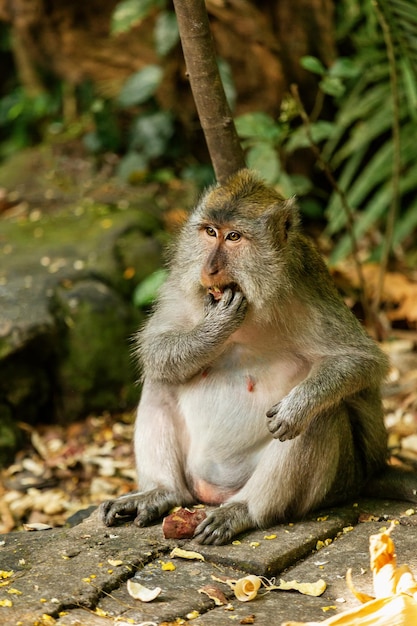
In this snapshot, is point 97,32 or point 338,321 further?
point 97,32

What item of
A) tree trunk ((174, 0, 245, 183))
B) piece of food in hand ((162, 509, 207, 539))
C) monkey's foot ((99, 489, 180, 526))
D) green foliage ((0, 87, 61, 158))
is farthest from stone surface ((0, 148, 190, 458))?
piece of food in hand ((162, 509, 207, 539))

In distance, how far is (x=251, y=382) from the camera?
506 centimetres

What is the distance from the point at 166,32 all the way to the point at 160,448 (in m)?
5.59

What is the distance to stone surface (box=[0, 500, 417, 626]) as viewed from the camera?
12.5ft

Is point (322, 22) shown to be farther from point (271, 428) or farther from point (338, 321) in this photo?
point (271, 428)

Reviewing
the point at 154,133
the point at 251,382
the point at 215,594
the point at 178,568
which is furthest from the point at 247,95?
the point at 215,594


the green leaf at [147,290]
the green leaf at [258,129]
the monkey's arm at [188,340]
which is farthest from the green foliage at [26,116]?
the monkey's arm at [188,340]

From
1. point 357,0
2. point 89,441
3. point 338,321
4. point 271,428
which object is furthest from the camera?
point 357,0

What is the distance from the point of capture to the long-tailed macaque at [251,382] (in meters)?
4.71

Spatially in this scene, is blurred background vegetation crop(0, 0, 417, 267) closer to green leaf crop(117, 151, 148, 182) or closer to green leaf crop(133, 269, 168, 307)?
green leaf crop(117, 151, 148, 182)

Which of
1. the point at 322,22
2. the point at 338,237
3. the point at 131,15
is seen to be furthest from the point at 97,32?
the point at 338,237

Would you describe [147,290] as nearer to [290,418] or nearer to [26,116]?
[290,418]

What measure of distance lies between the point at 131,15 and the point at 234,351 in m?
5.12

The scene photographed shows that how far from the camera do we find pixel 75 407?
8055 millimetres
